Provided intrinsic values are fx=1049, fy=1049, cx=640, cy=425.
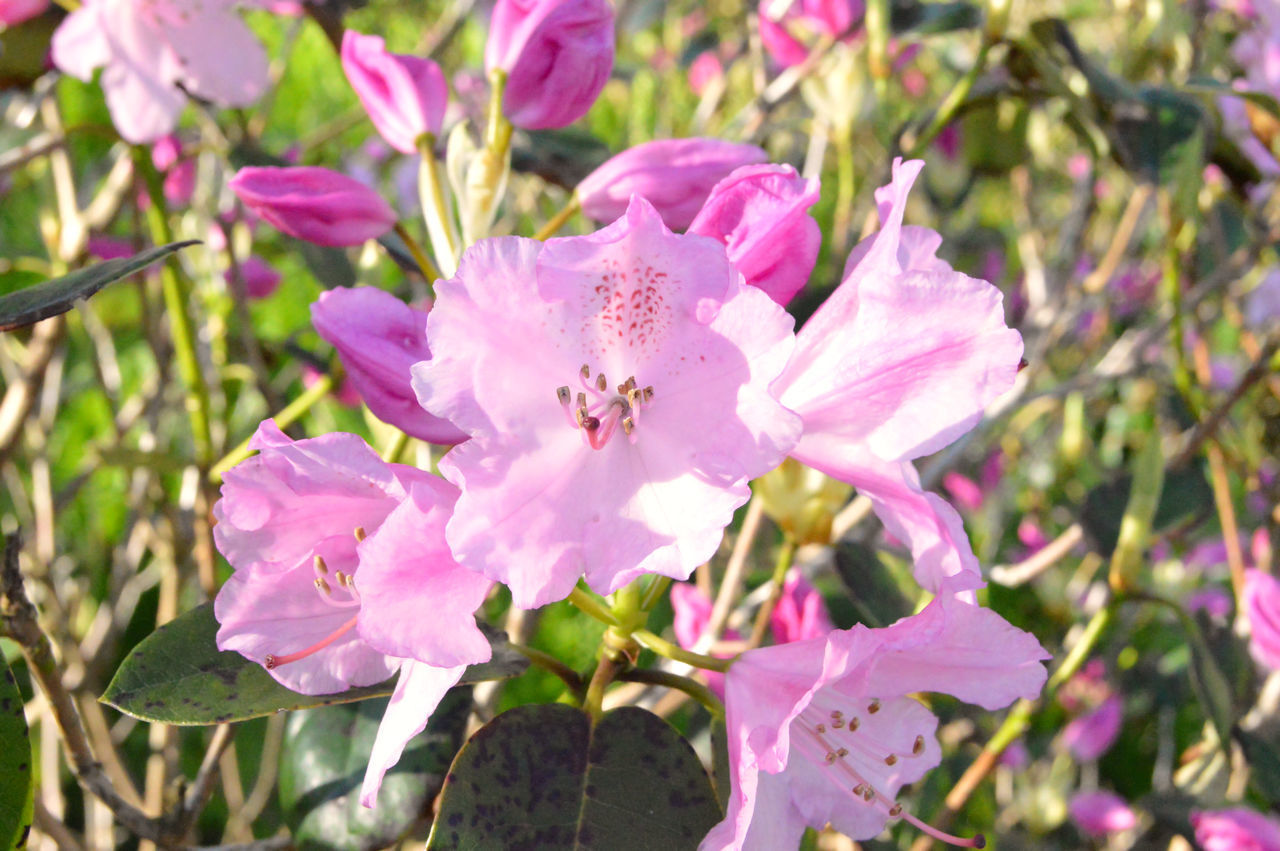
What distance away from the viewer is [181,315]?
101 cm

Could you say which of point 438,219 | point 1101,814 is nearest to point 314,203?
point 438,219

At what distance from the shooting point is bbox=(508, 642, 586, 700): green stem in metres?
0.63

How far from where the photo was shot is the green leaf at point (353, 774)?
661 mm

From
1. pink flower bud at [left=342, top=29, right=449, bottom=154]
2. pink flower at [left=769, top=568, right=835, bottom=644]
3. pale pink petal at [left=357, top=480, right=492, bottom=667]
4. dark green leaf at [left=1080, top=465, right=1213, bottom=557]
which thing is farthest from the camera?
dark green leaf at [left=1080, top=465, right=1213, bottom=557]

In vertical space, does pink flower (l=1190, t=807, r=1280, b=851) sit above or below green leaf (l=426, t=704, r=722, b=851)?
below

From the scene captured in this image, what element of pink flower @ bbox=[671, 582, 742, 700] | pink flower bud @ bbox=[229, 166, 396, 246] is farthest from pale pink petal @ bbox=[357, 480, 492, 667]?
pink flower @ bbox=[671, 582, 742, 700]

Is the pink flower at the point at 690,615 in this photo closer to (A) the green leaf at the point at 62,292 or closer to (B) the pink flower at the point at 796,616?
(B) the pink flower at the point at 796,616

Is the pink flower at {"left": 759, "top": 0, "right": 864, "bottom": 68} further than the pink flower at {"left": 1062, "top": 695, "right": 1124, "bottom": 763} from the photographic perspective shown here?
No

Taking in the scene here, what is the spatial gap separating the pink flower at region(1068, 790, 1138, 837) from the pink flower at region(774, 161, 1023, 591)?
3.76 ft

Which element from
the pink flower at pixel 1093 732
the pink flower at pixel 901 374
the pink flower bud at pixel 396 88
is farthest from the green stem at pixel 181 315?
the pink flower at pixel 1093 732

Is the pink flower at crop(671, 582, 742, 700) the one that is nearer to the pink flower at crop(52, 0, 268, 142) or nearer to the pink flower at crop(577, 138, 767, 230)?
the pink flower at crop(577, 138, 767, 230)

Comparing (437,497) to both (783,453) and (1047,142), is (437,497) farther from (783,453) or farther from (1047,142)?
(1047,142)

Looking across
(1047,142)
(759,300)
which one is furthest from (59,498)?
(1047,142)

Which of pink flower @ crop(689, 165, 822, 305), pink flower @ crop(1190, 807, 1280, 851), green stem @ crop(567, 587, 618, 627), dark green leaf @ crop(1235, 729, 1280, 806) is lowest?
pink flower @ crop(1190, 807, 1280, 851)
